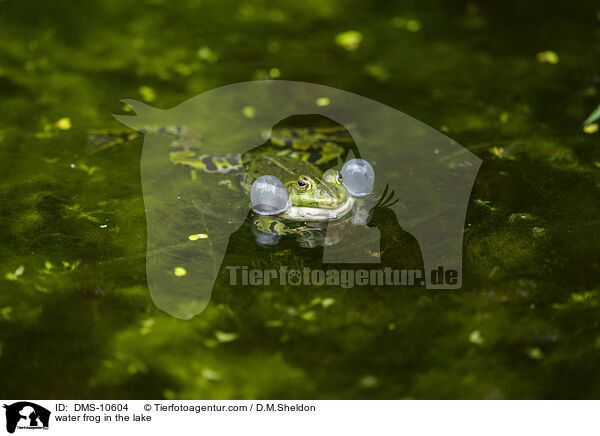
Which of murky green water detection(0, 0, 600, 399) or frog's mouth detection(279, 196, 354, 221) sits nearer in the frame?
murky green water detection(0, 0, 600, 399)

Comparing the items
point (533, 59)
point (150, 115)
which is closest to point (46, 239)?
point (150, 115)

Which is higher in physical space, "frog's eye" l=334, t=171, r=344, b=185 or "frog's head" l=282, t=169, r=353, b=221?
"frog's eye" l=334, t=171, r=344, b=185

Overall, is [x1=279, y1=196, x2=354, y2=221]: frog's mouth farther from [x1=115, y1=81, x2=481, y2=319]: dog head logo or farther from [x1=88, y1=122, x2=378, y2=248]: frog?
[x1=115, y1=81, x2=481, y2=319]: dog head logo
